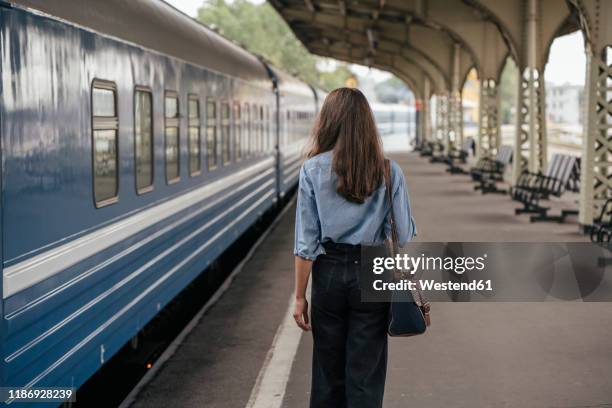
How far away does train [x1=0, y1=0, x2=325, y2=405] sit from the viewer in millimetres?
4961

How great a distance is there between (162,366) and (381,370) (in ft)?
11.9

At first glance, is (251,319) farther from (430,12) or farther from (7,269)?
(430,12)

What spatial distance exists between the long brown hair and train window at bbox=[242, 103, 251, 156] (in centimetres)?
1002

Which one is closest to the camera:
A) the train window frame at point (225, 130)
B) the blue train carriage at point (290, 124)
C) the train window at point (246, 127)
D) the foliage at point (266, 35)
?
the train window frame at point (225, 130)

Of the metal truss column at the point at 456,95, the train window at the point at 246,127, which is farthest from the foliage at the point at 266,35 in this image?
the train window at the point at 246,127


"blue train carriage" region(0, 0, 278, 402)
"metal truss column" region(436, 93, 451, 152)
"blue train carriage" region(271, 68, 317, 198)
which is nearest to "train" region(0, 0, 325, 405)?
"blue train carriage" region(0, 0, 278, 402)

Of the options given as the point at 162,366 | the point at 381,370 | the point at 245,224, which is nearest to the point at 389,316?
the point at 381,370

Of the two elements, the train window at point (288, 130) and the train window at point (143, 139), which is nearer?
the train window at point (143, 139)

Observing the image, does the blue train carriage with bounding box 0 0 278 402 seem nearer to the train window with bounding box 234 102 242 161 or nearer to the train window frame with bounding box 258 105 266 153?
the train window with bounding box 234 102 242 161

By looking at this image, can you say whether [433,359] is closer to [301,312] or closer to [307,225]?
[301,312]

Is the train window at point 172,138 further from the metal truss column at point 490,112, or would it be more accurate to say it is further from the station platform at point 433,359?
the metal truss column at point 490,112

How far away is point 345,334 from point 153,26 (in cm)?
445

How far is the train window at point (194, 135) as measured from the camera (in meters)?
10.2

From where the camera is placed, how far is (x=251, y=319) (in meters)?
9.90
